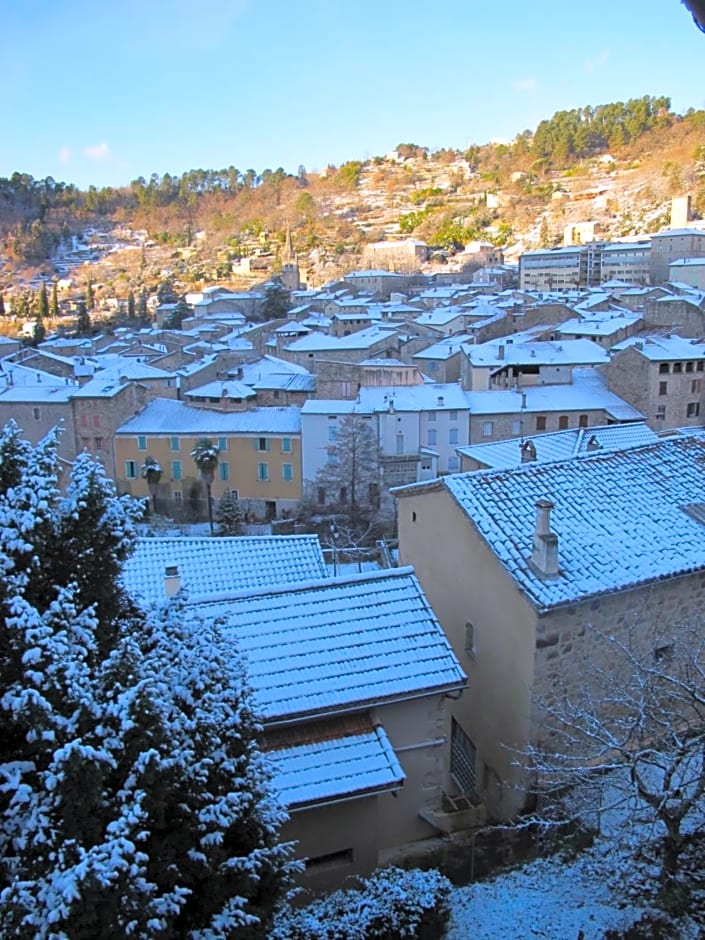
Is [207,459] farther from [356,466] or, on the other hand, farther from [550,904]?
[550,904]

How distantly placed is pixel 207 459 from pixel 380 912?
31079 millimetres

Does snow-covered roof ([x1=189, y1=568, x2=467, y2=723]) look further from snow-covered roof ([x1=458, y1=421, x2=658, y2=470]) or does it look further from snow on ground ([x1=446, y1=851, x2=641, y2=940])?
snow-covered roof ([x1=458, y1=421, x2=658, y2=470])

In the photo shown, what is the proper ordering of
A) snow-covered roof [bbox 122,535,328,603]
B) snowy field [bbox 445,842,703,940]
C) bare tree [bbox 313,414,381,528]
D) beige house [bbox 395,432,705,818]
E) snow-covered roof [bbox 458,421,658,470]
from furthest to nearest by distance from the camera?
1. bare tree [bbox 313,414,381,528]
2. snow-covered roof [bbox 458,421,658,470]
3. snow-covered roof [bbox 122,535,328,603]
4. beige house [bbox 395,432,705,818]
5. snowy field [bbox 445,842,703,940]

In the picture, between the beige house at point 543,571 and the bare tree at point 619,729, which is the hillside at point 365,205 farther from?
the bare tree at point 619,729

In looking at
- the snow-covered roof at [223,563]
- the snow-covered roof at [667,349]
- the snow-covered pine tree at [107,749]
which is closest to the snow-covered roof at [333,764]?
the snow-covered pine tree at [107,749]

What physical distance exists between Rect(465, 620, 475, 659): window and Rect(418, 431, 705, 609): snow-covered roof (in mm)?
1664

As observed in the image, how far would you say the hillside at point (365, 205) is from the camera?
115188mm

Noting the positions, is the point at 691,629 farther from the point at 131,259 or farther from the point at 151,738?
the point at 131,259

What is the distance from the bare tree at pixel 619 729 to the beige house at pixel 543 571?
175 millimetres

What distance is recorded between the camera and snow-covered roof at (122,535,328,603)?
14.4 m

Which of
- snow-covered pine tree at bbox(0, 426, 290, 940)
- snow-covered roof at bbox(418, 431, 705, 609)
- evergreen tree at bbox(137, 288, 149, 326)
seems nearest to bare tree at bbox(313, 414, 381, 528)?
snow-covered roof at bbox(418, 431, 705, 609)

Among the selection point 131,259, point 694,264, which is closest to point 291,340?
point 694,264

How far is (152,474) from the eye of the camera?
127 feet

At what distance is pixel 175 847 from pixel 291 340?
179 feet
